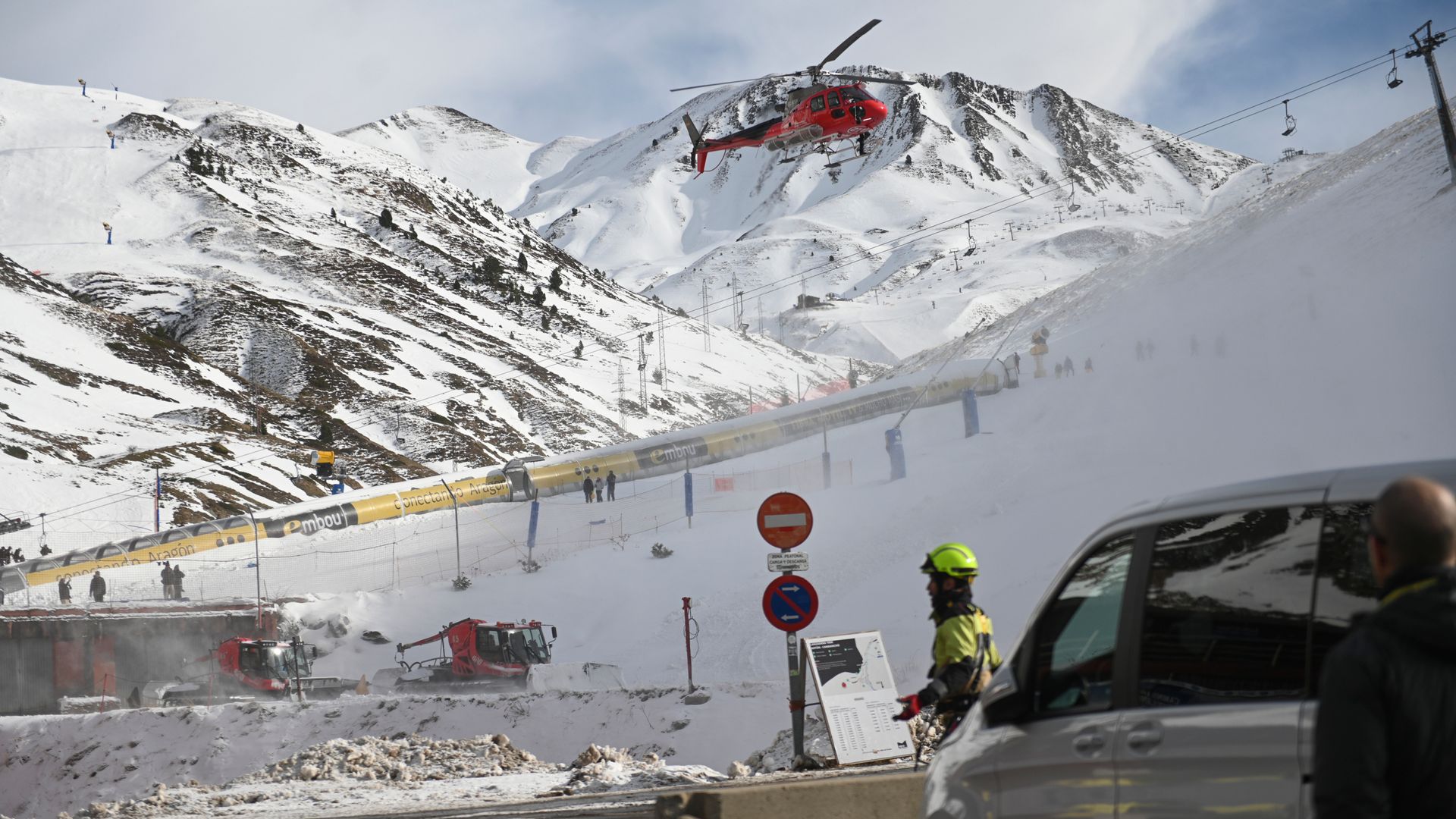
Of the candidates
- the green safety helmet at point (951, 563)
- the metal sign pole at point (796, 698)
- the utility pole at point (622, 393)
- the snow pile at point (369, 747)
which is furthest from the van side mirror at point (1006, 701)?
the utility pole at point (622, 393)

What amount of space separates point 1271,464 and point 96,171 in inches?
6249

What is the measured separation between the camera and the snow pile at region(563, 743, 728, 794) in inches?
447

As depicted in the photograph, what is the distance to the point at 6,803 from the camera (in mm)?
19234

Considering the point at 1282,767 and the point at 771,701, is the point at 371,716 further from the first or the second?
the point at 1282,767

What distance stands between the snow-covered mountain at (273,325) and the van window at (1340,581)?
60525 millimetres

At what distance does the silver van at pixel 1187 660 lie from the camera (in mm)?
3260

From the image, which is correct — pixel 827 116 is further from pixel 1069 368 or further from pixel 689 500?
pixel 1069 368

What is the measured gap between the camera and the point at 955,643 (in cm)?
691

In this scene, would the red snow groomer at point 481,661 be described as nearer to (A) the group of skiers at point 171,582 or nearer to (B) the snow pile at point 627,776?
(B) the snow pile at point 627,776

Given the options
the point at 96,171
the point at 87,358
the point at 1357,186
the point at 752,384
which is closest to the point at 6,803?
the point at 1357,186

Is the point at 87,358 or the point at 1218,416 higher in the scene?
the point at 87,358

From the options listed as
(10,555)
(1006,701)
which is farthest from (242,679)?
(1006,701)

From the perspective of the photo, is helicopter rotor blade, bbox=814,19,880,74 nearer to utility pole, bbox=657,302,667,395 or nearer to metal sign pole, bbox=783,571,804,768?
metal sign pole, bbox=783,571,804,768

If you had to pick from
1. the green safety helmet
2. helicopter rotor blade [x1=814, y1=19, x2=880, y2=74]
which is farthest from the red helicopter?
the green safety helmet
